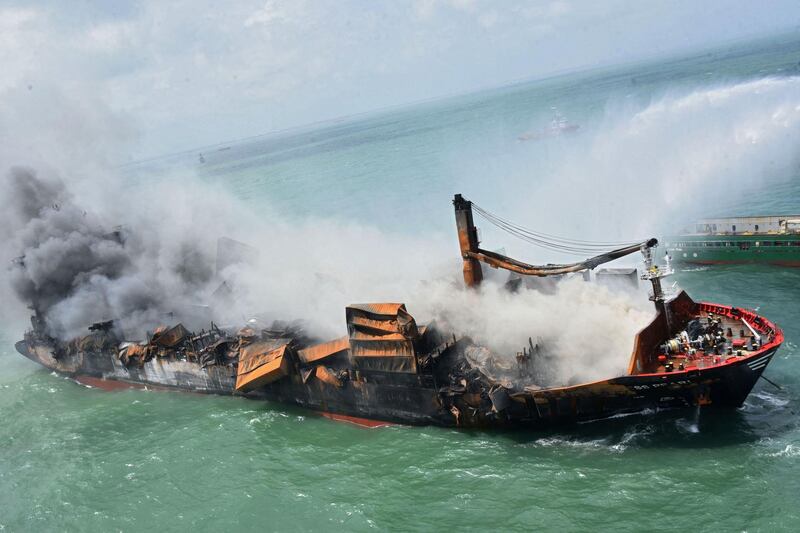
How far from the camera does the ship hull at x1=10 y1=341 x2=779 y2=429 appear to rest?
24.3 meters

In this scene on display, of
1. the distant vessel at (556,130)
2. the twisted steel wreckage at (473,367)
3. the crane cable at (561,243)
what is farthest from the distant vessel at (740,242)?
the distant vessel at (556,130)

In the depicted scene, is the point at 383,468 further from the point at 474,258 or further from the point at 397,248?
the point at 397,248

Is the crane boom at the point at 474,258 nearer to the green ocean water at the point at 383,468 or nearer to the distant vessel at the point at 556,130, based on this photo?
the green ocean water at the point at 383,468

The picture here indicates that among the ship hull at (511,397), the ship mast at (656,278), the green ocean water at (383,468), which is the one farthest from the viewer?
the ship mast at (656,278)

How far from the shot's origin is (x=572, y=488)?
23.1 meters

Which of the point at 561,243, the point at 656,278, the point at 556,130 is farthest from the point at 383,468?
the point at 556,130

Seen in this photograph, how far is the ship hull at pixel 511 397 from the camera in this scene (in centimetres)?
2434

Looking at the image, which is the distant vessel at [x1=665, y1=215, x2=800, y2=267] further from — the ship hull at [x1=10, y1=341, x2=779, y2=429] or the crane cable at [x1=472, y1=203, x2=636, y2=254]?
the ship hull at [x1=10, y1=341, x2=779, y2=429]

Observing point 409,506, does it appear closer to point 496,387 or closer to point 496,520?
point 496,520

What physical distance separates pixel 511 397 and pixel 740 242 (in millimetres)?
35408

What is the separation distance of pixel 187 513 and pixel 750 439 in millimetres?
24922

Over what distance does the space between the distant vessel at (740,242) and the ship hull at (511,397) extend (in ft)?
94.4

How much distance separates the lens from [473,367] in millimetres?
28266

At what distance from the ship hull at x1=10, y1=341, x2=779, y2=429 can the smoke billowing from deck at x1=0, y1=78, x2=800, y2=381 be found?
1.63 m
